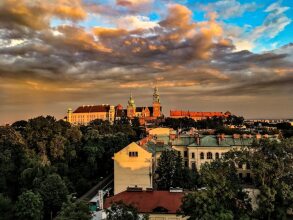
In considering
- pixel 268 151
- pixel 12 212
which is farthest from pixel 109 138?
pixel 268 151

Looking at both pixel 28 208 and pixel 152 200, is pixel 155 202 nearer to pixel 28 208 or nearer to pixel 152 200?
pixel 152 200

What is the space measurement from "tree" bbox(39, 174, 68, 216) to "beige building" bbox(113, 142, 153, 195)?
864 centimetres

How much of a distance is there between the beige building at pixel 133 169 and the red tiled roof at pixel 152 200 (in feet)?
41.7

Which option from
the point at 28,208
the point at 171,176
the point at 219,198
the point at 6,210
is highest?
the point at 219,198

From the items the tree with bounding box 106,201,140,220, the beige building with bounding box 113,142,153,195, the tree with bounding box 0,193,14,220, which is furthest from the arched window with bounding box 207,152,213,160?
the tree with bounding box 106,201,140,220

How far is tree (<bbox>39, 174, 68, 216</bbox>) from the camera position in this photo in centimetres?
4394

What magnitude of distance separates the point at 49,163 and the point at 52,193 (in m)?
19.9

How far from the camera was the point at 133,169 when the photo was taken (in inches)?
1983

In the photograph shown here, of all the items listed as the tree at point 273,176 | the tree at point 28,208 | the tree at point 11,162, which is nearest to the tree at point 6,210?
the tree at point 28,208

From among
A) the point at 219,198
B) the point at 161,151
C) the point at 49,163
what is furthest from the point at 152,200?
the point at 49,163

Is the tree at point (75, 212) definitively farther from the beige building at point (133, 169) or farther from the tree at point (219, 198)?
the beige building at point (133, 169)

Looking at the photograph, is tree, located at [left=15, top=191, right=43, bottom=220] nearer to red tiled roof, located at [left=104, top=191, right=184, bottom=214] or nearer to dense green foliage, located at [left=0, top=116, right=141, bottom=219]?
dense green foliage, located at [left=0, top=116, right=141, bottom=219]

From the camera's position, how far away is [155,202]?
34.6 m

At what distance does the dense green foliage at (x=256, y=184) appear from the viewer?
81.9 ft
